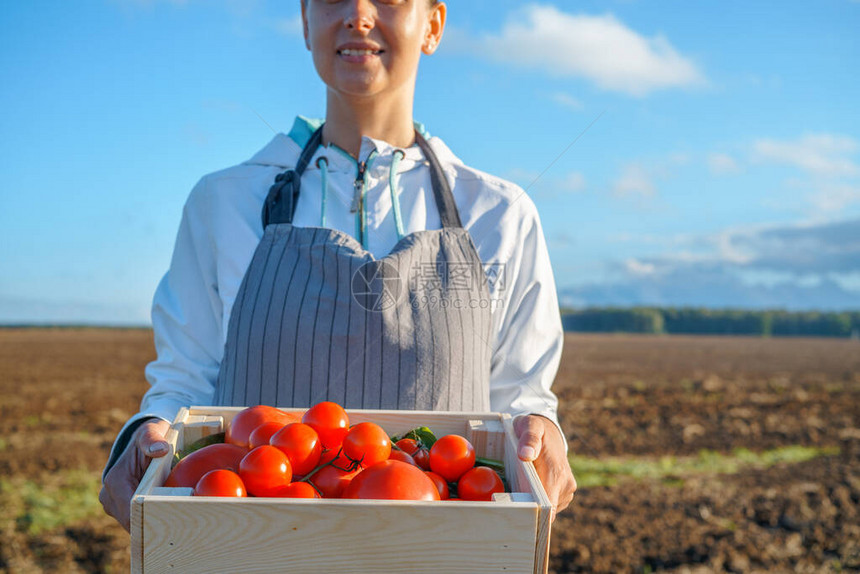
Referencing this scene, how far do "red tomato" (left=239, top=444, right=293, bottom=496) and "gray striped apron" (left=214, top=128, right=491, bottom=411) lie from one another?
0.65m

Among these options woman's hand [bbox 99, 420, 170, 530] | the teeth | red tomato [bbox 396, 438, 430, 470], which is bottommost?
woman's hand [bbox 99, 420, 170, 530]

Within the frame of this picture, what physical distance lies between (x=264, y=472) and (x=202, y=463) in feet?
0.57

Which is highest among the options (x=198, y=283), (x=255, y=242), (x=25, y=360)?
(x=255, y=242)

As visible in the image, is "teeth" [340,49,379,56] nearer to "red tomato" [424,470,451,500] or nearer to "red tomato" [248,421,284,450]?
"red tomato" [248,421,284,450]

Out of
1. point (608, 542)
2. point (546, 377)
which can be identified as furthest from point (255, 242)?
point (608, 542)

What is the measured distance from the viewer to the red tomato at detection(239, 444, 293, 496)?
4.41 feet

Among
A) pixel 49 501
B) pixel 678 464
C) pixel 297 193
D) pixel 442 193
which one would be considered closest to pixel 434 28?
pixel 442 193

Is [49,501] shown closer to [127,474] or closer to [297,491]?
[127,474]

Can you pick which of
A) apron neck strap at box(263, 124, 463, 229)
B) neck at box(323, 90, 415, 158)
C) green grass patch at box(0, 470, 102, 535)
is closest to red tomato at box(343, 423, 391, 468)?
apron neck strap at box(263, 124, 463, 229)

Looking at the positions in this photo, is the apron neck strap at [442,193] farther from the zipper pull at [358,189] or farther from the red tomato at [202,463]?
the red tomato at [202,463]

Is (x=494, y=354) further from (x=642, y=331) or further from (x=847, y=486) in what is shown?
(x=642, y=331)

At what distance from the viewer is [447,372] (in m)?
2.05

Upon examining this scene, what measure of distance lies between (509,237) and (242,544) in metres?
1.34

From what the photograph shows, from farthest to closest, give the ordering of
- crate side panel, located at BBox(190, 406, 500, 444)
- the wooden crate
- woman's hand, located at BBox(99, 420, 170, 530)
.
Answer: crate side panel, located at BBox(190, 406, 500, 444) < woman's hand, located at BBox(99, 420, 170, 530) < the wooden crate
